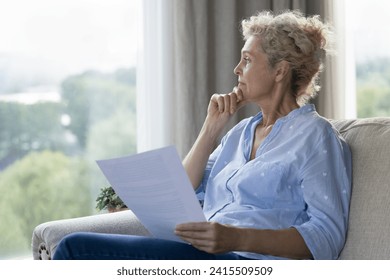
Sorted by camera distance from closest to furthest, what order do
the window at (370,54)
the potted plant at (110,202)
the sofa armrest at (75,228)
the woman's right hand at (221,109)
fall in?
the sofa armrest at (75,228) → the woman's right hand at (221,109) → the potted plant at (110,202) → the window at (370,54)

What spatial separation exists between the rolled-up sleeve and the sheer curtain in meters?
1.73

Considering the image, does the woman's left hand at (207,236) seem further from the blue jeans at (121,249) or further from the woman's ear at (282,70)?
the woman's ear at (282,70)

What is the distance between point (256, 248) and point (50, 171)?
211cm

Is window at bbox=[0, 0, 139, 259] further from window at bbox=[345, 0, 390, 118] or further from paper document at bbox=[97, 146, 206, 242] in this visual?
paper document at bbox=[97, 146, 206, 242]

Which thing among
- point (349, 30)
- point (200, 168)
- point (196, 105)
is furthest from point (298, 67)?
point (349, 30)

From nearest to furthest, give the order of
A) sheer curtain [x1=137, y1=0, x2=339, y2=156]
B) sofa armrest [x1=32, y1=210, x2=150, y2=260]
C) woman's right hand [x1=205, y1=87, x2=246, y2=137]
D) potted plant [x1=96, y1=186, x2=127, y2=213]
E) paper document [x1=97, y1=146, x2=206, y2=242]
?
paper document [x1=97, y1=146, x2=206, y2=242] < sofa armrest [x1=32, y1=210, x2=150, y2=260] < woman's right hand [x1=205, y1=87, x2=246, y2=137] < potted plant [x1=96, y1=186, x2=127, y2=213] < sheer curtain [x1=137, y1=0, x2=339, y2=156]

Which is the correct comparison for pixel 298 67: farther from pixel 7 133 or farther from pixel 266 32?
pixel 7 133

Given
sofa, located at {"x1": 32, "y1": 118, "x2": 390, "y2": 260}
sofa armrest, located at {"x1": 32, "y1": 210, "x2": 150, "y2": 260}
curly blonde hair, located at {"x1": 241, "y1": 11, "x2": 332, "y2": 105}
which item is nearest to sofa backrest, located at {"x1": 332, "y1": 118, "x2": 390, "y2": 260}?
sofa, located at {"x1": 32, "y1": 118, "x2": 390, "y2": 260}

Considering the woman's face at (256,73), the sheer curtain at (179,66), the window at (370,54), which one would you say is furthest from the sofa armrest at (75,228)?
the window at (370,54)

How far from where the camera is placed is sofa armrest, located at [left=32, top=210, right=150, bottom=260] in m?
2.34

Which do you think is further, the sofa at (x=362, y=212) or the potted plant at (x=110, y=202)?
the potted plant at (x=110, y=202)

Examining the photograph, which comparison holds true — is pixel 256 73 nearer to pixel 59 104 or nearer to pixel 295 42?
pixel 295 42

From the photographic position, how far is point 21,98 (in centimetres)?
391

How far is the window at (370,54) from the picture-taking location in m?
4.14
